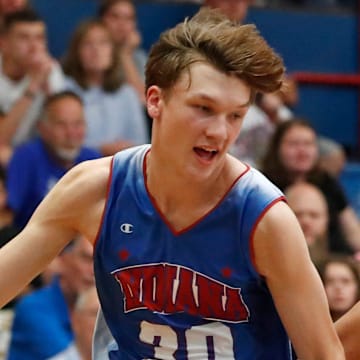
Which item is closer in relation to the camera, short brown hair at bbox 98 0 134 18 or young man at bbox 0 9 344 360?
young man at bbox 0 9 344 360

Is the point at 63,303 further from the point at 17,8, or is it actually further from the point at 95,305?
the point at 17,8

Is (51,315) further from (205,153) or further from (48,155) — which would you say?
(205,153)

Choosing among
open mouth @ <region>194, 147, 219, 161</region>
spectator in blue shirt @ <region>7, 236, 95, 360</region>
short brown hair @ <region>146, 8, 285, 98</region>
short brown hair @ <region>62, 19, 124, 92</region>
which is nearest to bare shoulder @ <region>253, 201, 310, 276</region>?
open mouth @ <region>194, 147, 219, 161</region>

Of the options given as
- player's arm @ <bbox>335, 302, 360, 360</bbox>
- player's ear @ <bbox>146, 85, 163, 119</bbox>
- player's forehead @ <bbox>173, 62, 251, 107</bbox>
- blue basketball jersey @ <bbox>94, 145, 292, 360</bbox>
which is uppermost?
player's forehead @ <bbox>173, 62, 251, 107</bbox>

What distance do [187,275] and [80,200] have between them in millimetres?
321

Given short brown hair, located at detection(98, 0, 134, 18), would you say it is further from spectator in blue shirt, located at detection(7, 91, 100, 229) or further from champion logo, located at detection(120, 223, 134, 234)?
champion logo, located at detection(120, 223, 134, 234)

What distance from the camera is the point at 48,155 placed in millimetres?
6227

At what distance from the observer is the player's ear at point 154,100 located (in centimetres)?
287

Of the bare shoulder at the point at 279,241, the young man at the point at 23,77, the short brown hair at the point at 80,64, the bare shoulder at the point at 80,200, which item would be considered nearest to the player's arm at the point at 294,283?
the bare shoulder at the point at 279,241

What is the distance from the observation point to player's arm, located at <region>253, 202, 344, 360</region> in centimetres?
282

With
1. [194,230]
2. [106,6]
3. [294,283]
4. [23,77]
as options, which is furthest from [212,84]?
[106,6]

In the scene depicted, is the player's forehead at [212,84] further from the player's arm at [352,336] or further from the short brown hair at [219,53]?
the player's arm at [352,336]

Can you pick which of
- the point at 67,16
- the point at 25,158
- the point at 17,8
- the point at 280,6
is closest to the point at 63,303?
the point at 25,158

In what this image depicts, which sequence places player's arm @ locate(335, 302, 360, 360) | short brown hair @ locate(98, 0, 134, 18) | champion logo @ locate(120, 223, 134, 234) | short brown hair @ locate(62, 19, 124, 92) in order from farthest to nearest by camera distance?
short brown hair @ locate(98, 0, 134, 18)
short brown hair @ locate(62, 19, 124, 92)
player's arm @ locate(335, 302, 360, 360)
champion logo @ locate(120, 223, 134, 234)
